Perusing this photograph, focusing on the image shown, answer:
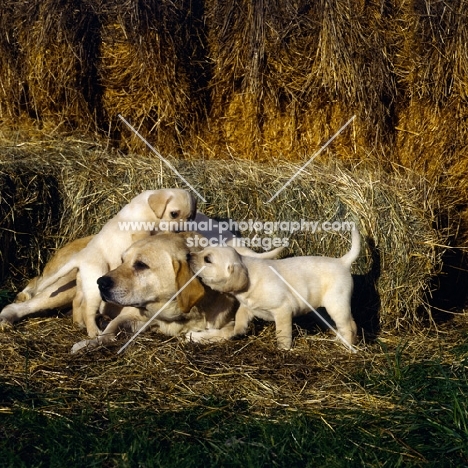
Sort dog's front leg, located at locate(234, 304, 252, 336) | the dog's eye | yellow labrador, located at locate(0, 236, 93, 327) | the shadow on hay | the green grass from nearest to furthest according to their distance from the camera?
1. the green grass
2. the dog's eye
3. dog's front leg, located at locate(234, 304, 252, 336)
4. yellow labrador, located at locate(0, 236, 93, 327)
5. the shadow on hay

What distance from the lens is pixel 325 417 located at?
4020mm

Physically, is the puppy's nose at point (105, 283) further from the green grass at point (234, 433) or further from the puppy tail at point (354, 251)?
the puppy tail at point (354, 251)

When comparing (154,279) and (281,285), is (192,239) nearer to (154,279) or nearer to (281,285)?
(154,279)

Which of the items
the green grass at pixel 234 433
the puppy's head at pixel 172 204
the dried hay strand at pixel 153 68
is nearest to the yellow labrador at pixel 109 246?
the puppy's head at pixel 172 204

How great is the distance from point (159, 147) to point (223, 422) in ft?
11.6

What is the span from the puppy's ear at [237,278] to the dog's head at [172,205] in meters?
0.68

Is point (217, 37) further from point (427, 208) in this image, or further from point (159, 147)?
point (427, 208)

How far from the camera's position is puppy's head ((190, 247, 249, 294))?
4.89m

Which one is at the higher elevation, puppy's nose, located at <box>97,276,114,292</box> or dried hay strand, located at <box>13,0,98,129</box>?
dried hay strand, located at <box>13,0,98,129</box>

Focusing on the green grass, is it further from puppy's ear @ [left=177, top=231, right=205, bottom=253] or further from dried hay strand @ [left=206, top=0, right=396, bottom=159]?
dried hay strand @ [left=206, top=0, right=396, bottom=159]

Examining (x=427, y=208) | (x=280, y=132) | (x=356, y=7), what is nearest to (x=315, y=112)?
(x=280, y=132)

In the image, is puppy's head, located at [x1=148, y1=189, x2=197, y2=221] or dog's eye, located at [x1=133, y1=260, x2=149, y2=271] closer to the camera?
dog's eye, located at [x1=133, y1=260, x2=149, y2=271]

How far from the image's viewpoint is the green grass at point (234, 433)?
138 inches

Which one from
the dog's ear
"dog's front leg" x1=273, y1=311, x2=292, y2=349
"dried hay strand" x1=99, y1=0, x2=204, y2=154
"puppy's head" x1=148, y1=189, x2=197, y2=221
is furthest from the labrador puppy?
"dried hay strand" x1=99, y1=0, x2=204, y2=154
